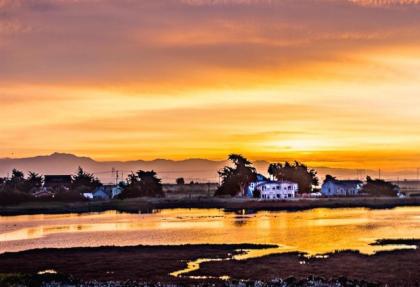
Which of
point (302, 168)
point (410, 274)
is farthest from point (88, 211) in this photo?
point (410, 274)

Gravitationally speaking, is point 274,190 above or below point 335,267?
above

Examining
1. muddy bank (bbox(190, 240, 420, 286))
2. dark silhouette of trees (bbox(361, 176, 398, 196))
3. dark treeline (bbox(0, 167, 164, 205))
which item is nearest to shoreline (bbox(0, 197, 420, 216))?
dark treeline (bbox(0, 167, 164, 205))

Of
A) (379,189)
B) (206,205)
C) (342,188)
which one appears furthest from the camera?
(342,188)

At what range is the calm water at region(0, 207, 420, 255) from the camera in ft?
201

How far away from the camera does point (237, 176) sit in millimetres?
156625

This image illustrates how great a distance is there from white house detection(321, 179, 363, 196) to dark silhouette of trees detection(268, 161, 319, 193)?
525 centimetres

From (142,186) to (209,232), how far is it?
84.4 metres

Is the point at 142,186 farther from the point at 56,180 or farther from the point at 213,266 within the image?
the point at 213,266

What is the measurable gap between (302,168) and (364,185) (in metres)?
17.9

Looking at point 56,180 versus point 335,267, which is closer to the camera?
point 335,267

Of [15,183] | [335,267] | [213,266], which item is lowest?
[213,266]

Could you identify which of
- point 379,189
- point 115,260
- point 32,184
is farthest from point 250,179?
point 115,260

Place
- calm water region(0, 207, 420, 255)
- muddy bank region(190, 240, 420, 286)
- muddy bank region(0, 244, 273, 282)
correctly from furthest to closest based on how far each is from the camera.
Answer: calm water region(0, 207, 420, 255) < muddy bank region(0, 244, 273, 282) < muddy bank region(190, 240, 420, 286)

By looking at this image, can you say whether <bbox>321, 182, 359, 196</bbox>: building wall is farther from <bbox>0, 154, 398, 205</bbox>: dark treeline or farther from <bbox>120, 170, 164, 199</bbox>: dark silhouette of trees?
<bbox>120, 170, 164, 199</bbox>: dark silhouette of trees
